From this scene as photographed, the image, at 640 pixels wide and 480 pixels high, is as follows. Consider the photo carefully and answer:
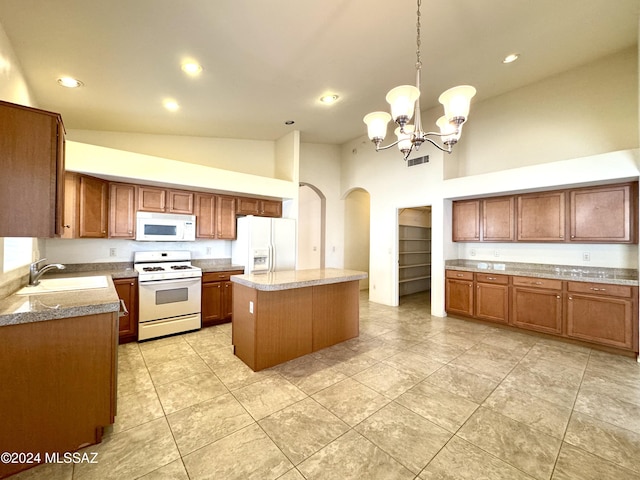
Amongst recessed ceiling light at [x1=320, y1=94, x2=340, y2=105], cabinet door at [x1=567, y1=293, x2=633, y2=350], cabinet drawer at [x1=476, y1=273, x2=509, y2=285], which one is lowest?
cabinet door at [x1=567, y1=293, x2=633, y2=350]

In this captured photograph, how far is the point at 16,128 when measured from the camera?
1.63m

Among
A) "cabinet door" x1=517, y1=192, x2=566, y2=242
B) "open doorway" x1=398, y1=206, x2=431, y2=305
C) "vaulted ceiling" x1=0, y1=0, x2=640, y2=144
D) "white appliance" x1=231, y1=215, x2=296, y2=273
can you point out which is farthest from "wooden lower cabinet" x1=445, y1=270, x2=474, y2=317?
"vaulted ceiling" x1=0, y1=0, x2=640, y2=144

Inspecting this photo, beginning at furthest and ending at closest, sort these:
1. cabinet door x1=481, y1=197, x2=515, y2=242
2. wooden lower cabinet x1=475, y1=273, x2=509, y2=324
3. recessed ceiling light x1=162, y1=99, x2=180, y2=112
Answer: cabinet door x1=481, y1=197, x2=515, y2=242
wooden lower cabinet x1=475, y1=273, x2=509, y2=324
recessed ceiling light x1=162, y1=99, x2=180, y2=112

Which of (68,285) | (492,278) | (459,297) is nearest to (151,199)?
(68,285)

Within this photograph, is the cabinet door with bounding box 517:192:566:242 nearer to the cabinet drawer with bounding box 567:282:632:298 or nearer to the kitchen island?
the cabinet drawer with bounding box 567:282:632:298

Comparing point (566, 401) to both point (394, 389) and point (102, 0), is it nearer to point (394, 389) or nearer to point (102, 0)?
point (394, 389)

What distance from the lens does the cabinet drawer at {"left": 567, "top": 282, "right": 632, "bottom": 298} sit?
3.21 meters

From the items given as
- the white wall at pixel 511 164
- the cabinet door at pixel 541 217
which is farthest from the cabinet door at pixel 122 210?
the cabinet door at pixel 541 217

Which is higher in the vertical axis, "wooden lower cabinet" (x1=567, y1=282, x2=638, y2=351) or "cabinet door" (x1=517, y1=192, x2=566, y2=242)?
"cabinet door" (x1=517, y1=192, x2=566, y2=242)

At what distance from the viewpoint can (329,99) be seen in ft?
12.7

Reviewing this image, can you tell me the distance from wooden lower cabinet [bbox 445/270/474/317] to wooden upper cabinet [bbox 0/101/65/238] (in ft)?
17.0

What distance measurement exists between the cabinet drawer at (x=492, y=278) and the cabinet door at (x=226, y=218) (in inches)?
169

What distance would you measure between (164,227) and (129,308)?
122 cm

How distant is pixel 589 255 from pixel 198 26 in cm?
561
